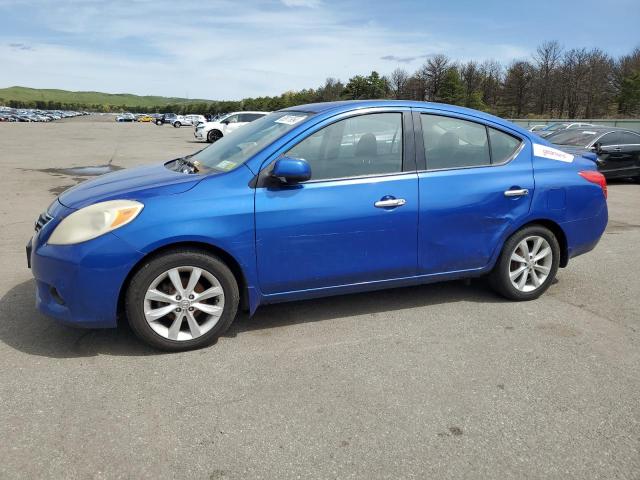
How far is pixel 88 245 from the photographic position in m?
3.33

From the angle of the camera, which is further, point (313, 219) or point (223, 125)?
point (223, 125)

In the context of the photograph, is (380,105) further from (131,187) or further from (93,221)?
(93,221)

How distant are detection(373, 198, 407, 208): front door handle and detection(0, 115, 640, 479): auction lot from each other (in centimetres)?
93

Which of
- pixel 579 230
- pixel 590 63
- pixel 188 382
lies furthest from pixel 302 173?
pixel 590 63

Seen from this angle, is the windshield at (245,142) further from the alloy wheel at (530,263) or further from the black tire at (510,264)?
the alloy wheel at (530,263)

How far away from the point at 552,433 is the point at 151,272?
250 centimetres

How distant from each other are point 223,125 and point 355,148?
25413mm

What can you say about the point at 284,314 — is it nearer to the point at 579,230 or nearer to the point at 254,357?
the point at 254,357

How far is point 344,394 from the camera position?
311 centimetres

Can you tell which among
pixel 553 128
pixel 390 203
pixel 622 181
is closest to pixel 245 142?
pixel 390 203

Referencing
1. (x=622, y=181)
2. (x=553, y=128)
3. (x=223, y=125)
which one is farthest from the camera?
(x=223, y=125)

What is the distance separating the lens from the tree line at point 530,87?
6888cm

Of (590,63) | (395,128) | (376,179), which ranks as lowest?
(376,179)

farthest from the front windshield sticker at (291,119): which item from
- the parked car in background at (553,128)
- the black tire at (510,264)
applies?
the parked car in background at (553,128)
